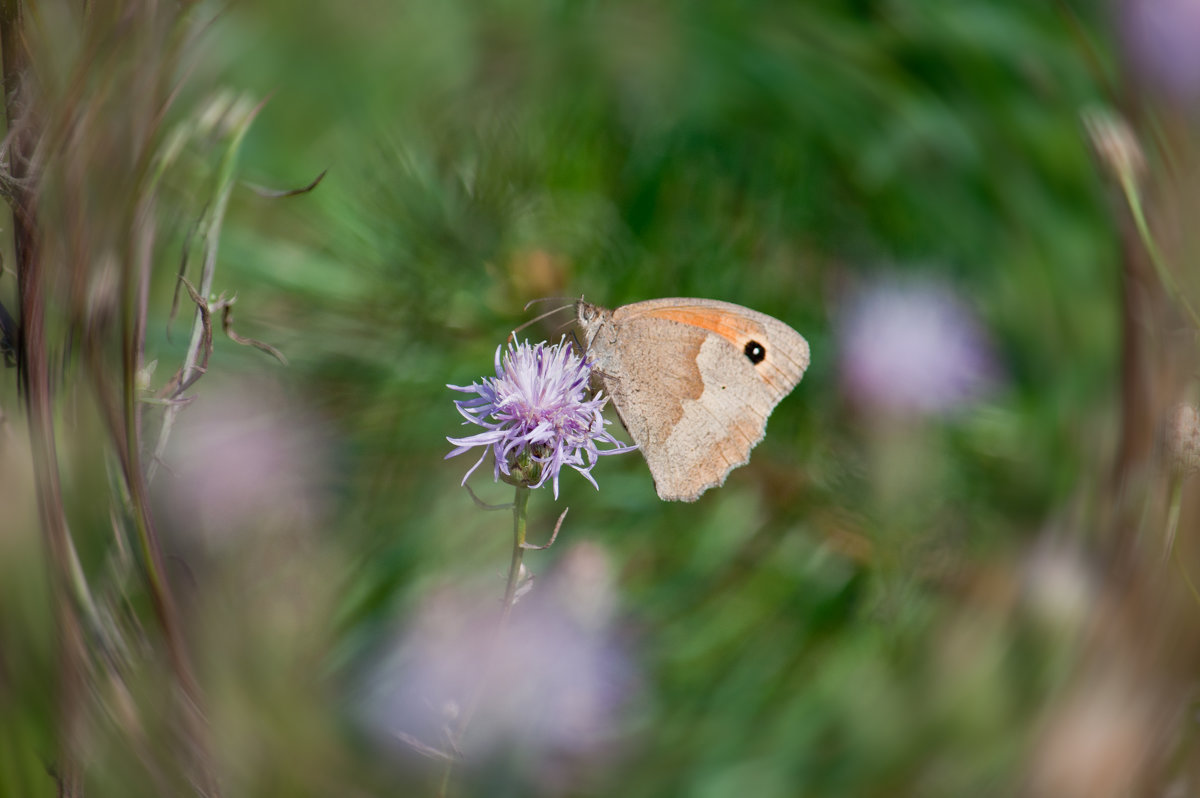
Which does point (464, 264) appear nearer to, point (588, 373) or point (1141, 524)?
point (588, 373)

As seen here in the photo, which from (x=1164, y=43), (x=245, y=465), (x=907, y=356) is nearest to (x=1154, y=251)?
(x=907, y=356)

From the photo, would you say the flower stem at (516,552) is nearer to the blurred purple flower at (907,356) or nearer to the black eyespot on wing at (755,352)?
the black eyespot on wing at (755,352)

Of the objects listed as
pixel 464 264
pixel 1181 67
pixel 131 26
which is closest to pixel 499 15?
pixel 464 264

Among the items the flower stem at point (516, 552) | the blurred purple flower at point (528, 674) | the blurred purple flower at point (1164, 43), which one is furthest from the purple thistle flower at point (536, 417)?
the blurred purple flower at point (1164, 43)

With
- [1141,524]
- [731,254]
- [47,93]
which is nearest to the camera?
[47,93]

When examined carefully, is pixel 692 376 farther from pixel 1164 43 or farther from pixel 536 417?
pixel 1164 43

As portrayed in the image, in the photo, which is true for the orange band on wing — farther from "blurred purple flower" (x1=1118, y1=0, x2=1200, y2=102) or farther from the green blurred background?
"blurred purple flower" (x1=1118, y1=0, x2=1200, y2=102)
